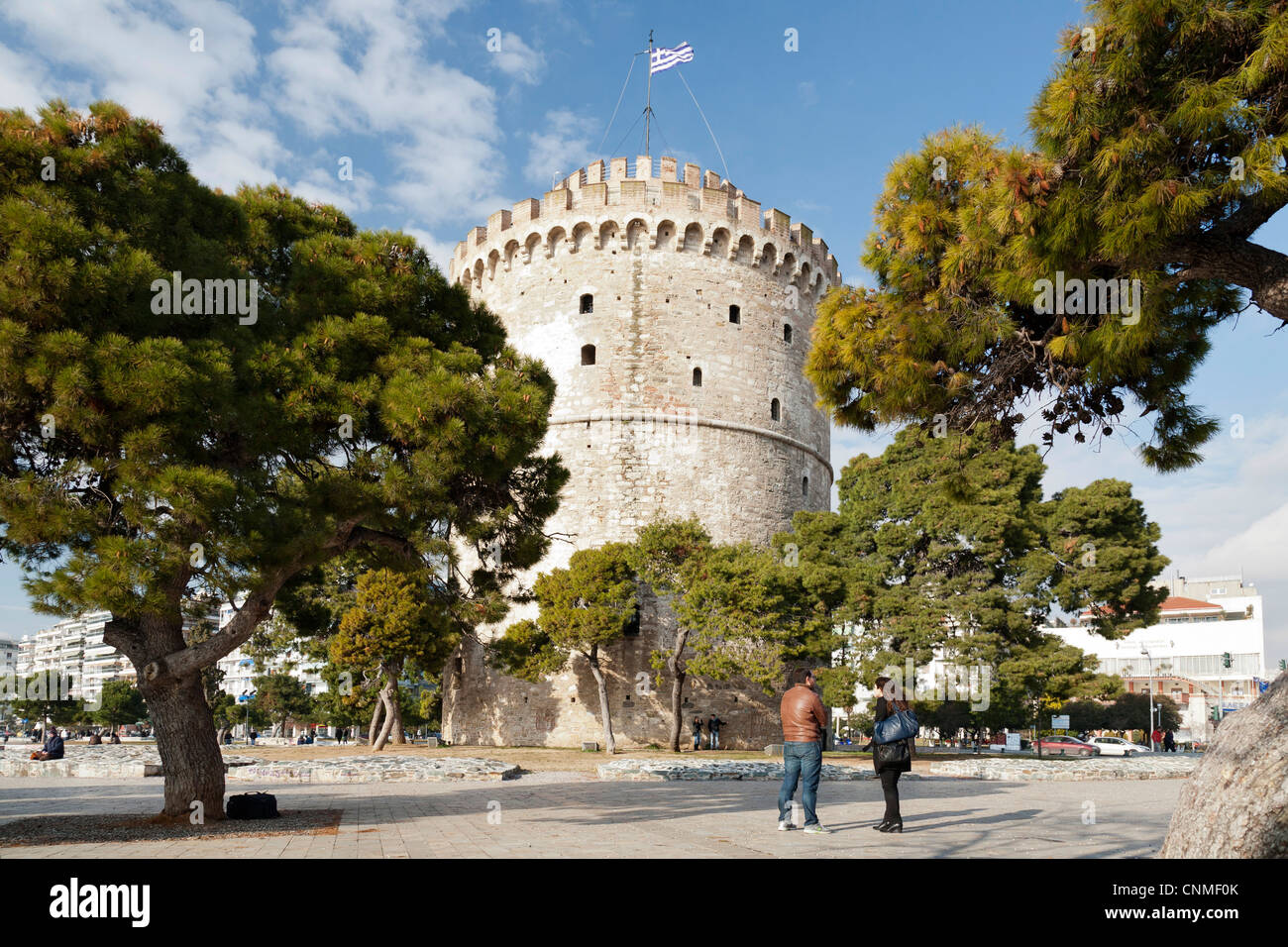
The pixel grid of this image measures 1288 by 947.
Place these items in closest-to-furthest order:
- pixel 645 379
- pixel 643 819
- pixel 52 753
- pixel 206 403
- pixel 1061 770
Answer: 1. pixel 206 403
2. pixel 643 819
3. pixel 1061 770
4. pixel 52 753
5. pixel 645 379

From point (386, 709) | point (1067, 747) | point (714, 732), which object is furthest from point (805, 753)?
point (1067, 747)

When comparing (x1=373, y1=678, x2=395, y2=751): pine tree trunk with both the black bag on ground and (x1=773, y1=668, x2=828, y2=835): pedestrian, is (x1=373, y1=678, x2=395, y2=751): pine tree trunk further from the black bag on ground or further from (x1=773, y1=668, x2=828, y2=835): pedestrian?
(x1=773, y1=668, x2=828, y2=835): pedestrian

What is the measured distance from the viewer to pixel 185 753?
8609 mm

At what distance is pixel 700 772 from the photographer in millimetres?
15367

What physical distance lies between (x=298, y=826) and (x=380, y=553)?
296 cm

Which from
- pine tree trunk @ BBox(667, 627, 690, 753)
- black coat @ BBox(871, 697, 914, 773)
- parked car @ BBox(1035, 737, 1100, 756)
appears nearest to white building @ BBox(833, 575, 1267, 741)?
parked car @ BBox(1035, 737, 1100, 756)

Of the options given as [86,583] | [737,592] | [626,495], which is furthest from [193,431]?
[626,495]

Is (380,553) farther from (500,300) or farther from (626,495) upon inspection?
A: (500,300)

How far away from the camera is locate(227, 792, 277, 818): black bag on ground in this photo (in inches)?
349

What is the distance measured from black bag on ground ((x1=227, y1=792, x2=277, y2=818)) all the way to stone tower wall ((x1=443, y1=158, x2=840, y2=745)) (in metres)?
16.9

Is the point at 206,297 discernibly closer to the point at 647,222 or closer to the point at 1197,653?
the point at 647,222

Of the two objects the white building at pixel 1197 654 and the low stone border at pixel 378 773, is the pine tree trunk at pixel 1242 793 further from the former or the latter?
the white building at pixel 1197 654

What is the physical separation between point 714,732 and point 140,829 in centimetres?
1820
